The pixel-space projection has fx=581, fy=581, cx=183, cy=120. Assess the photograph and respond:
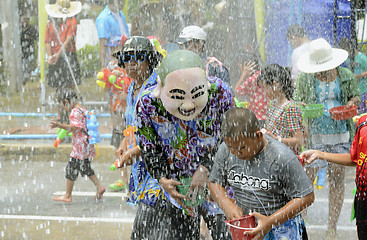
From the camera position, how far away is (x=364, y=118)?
3699 mm

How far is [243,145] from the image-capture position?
3066mm

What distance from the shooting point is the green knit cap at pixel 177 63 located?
3.35m

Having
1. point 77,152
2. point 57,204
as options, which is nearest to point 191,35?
point 77,152

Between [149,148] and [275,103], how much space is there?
70.4 inches

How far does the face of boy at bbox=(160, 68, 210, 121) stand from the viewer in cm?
333

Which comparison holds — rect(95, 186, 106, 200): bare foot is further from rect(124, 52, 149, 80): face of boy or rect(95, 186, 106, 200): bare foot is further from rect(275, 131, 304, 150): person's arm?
rect(124, 52, 149, 80): face of boy

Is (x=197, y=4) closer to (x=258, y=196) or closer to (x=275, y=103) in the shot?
(x=275, y=103)

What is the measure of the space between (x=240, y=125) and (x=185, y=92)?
1.45 ft

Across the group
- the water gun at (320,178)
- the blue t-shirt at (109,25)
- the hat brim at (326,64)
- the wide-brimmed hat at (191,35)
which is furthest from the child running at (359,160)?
the blue t-shirt at (109,25)

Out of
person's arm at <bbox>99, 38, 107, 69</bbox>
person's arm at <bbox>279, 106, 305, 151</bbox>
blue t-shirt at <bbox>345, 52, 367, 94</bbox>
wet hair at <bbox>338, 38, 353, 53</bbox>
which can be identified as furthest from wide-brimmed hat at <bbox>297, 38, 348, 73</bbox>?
person's arm at <bbox>99, 38, 107, 69</bbox>

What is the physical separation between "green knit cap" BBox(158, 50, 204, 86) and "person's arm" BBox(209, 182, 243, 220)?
Answer: 27.4 inches

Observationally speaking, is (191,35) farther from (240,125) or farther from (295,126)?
(240,125)

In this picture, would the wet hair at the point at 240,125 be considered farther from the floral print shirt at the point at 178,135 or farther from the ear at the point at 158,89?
the ear at the point at 158,89

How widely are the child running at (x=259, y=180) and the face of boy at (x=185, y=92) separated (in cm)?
23
